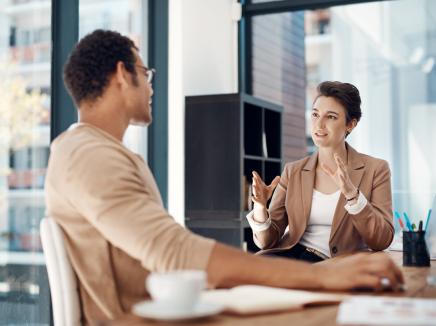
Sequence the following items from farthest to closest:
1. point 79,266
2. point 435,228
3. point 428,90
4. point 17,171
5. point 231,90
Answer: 1. point 231,90
2. point 428,90
3. point 17,171
4. point 435,228
5. point 79,266

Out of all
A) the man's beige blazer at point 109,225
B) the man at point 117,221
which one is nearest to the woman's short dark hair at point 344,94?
the man at point 117,221

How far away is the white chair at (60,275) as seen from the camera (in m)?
1.37

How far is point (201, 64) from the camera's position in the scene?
194 inches

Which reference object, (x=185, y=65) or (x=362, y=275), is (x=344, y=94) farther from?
(x=185, y=65)

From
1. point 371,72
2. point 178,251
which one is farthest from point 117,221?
point 371,72

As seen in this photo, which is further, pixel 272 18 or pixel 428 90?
pixel 272 18

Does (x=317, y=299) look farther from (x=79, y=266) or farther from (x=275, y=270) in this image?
(x=79, y=266)

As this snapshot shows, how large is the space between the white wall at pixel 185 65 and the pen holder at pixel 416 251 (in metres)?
2.76

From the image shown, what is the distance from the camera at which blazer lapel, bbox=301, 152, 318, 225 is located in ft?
8.99

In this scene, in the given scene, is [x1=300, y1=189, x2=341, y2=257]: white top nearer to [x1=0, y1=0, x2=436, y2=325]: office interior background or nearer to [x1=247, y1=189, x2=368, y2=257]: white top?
[x1=247, y1=189, x2=368, y2=257]: white top

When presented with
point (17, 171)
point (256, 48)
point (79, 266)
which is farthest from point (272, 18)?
point (79, 266)

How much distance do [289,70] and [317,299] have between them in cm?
451

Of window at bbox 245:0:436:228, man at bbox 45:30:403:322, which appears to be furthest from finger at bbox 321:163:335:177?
window at bbox 245:0:436:228

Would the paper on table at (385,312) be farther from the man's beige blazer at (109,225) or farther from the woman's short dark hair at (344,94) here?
the woman's short dark hair at (344,94)
